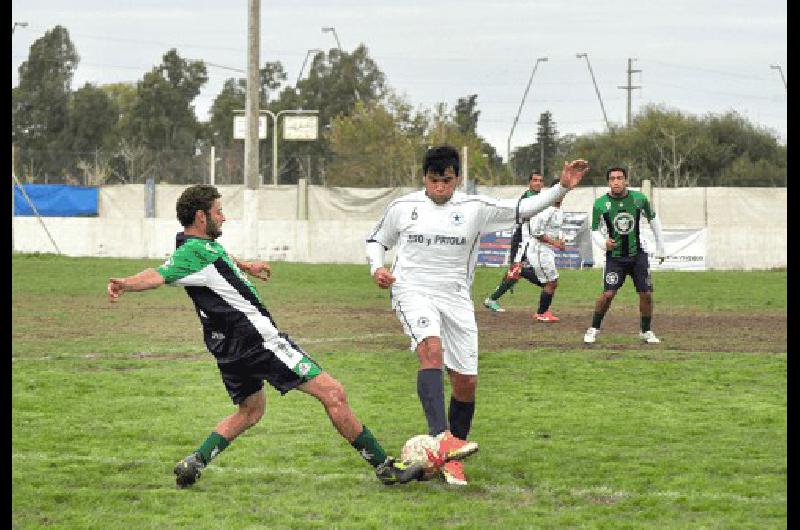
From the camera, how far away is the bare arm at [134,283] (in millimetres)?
7641

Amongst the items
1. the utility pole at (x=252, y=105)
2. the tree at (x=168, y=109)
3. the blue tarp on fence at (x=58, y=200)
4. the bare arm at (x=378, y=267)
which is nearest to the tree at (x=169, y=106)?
the tree at (x=168, y=109)

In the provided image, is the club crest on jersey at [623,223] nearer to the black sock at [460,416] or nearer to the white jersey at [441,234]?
the white jersey at [441,234]

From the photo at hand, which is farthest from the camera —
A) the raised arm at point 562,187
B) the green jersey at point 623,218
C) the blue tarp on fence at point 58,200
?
the blue tarp on fence at point 58,200

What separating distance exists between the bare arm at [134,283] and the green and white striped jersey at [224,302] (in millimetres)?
254

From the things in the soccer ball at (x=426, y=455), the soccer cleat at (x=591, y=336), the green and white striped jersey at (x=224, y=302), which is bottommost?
the soccer ball at (x=426, y=455)

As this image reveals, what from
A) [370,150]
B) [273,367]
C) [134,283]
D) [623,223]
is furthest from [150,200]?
[134,283]

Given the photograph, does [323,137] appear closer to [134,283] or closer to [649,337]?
[649,337]

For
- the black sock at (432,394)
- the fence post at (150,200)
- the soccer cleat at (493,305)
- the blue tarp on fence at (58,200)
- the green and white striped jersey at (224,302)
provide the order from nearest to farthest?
the green and white striped jersey at (224,302)
the black sock at (432,394)
the soccer cleat at (493,305)
the fence post at (150,200)
the blue tarp on fence at (58,200)

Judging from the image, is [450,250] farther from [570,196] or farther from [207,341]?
[570,196]

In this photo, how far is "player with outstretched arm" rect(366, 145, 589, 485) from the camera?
8.95 meters

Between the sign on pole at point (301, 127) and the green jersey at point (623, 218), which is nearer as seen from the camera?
the green jersey at point (623, 218)

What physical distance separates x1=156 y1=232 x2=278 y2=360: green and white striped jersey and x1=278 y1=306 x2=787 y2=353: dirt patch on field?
26.1 ft

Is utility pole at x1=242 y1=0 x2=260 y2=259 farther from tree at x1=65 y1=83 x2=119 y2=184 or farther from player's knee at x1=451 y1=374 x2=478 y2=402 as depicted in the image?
tree at x1=65 y1=83 x2=119 y2=184

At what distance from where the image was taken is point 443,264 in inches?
358
